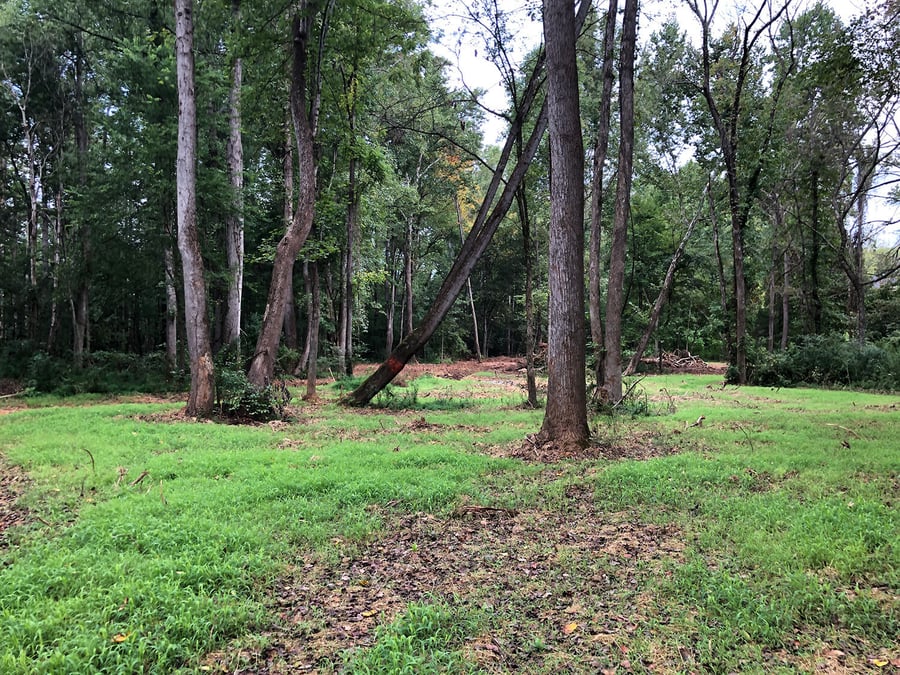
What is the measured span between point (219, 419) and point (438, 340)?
79.4 feet

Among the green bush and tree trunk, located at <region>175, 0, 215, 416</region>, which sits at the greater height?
tree trunk, located at <region>175, 0, 215, 416</region>

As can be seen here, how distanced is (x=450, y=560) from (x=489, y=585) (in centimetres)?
47

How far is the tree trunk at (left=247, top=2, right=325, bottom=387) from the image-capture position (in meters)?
10.1

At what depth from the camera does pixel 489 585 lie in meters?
3.26

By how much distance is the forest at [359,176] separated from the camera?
33.4 ft

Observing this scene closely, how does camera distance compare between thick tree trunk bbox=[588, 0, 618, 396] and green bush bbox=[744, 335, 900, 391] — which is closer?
thick tree trunk bbox=[588, 0, 618, 396]

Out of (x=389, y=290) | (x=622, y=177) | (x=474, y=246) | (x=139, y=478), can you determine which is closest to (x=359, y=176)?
(x=474, y=246)

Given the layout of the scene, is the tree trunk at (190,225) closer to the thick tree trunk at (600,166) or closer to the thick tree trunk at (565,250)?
the thick tree trunk at (565,250)

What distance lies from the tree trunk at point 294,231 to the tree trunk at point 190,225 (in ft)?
3.22

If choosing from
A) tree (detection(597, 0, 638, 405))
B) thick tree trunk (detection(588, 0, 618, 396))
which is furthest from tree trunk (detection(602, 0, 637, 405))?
thick tree trunk (detection(588, 0, 618, 396))

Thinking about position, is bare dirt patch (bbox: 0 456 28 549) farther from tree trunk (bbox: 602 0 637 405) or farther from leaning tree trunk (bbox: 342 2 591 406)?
tree trunk (bbox: 602 0 637 405)

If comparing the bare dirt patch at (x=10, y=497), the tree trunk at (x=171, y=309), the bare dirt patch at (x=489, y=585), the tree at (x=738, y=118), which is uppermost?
the tree at (x=738, y=118)

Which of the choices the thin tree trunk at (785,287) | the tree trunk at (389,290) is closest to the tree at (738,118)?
the thin tree trunk at (785,287)

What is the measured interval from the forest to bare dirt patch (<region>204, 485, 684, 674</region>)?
9.72ft
